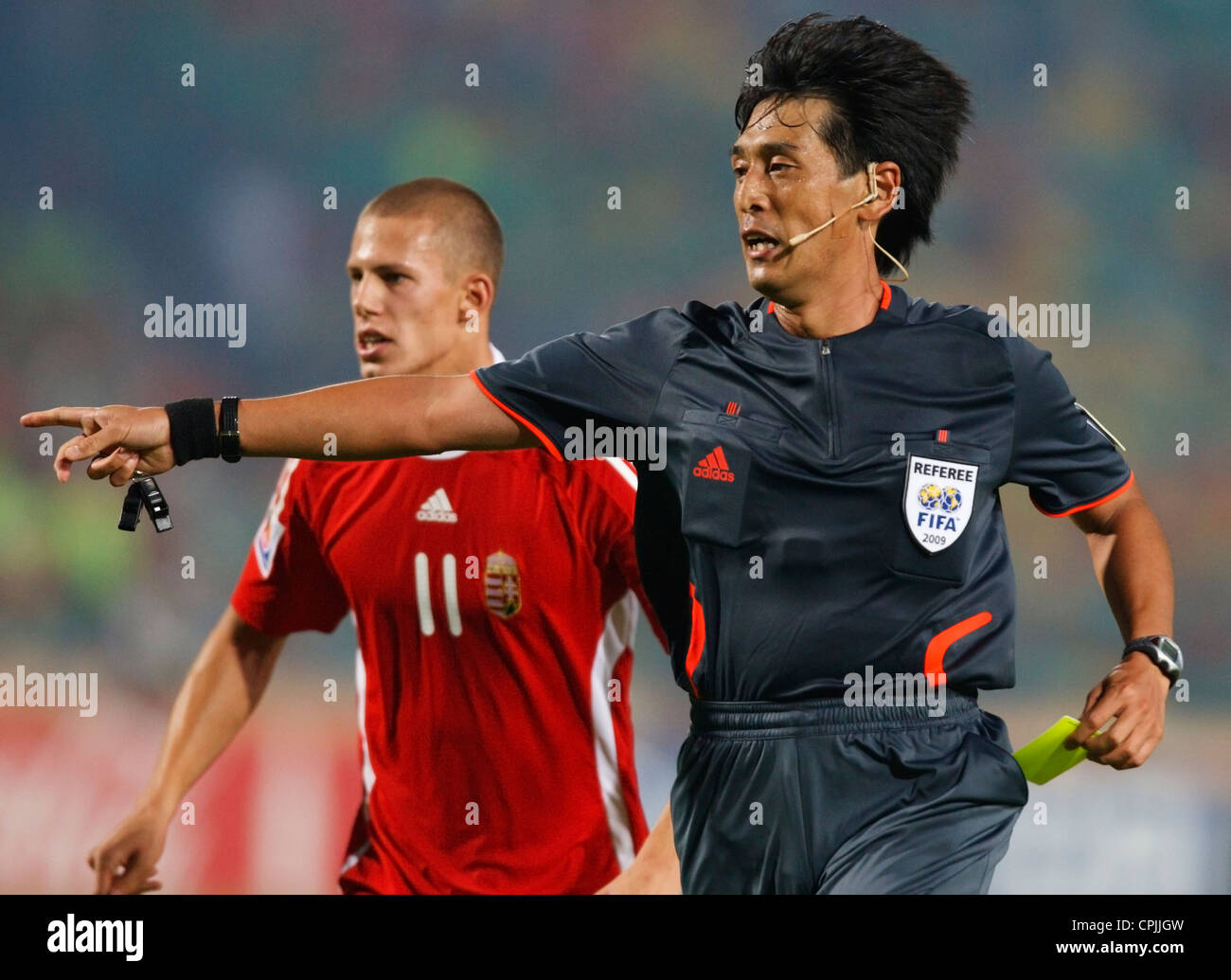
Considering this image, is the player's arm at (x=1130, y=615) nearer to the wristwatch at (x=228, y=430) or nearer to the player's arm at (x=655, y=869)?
the player's arm at (x=655, y=869)

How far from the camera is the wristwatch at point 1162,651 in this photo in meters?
3.11

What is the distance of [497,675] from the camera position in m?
4.10

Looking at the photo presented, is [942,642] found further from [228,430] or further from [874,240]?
[228,430]

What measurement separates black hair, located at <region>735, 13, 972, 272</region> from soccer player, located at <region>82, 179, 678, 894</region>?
3.77 feet

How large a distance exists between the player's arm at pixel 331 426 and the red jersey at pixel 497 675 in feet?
3.23

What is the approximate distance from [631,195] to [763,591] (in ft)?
11.6

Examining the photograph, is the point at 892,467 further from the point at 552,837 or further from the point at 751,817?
the point at 552,837

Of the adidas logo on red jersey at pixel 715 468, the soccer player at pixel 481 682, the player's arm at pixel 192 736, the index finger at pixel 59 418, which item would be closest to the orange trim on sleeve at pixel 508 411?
the adidas logo on red jersey at pixel 715 468

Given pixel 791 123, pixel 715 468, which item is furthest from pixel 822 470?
pixel 791 123

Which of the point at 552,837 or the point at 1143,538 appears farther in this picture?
the point at 552,837

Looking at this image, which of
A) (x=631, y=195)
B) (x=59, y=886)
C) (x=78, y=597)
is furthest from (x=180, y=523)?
(x=631, y=195)

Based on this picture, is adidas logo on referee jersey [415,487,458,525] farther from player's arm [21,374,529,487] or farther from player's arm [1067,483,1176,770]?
player's arm [1067,483,1176,770]

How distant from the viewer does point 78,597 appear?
636 centimetres

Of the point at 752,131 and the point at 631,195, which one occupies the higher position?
the point at 631,195
